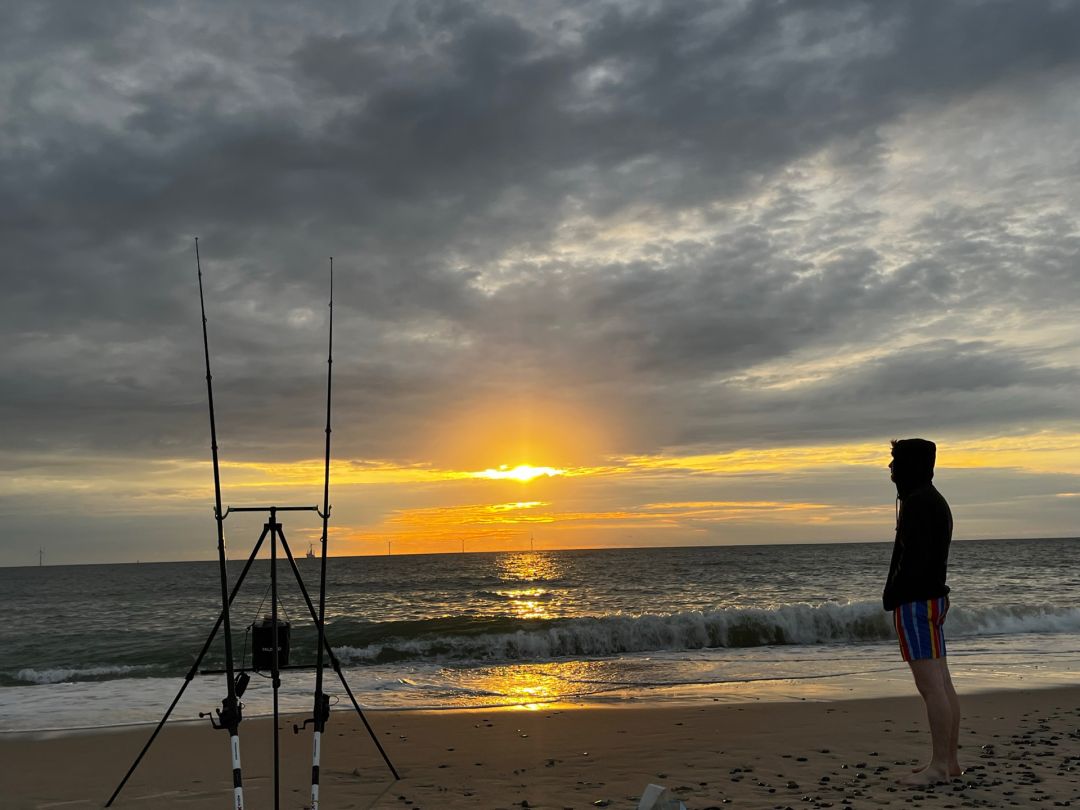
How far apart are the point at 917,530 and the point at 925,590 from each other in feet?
1.22

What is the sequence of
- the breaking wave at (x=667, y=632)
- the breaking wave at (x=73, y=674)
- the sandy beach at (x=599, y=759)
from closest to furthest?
the sandy beach at (x=599, y=759), the breaking wave at (x=73, y=674), the breaking wave at (x=667, y=632)

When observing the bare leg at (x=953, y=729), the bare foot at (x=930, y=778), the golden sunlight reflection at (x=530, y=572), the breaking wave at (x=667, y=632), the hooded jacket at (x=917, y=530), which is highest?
the hooded jacket at (x=917, y=530)

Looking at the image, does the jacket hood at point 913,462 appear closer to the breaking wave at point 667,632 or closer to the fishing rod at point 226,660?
the fishing rod at point 226,660

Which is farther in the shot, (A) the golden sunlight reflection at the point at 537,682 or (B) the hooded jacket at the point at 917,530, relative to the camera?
(A) the golden sunlight reflection at the point at 537,682

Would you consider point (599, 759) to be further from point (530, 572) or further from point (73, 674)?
point (530, 572)

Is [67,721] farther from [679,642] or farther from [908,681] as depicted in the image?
[679,642]

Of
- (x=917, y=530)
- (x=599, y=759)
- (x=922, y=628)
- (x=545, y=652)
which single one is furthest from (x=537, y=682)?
(x=917, y=530)

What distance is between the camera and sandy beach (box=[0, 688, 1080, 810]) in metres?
5.82

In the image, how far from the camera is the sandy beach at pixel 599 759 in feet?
19.1

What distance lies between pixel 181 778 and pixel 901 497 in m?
5.85

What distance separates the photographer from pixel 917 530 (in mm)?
5520

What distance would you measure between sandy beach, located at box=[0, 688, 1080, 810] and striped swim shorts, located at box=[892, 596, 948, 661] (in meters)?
0.87

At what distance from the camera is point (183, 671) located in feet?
51.9

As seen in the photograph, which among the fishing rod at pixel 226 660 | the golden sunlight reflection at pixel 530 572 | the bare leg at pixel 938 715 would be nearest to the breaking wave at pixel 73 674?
the fishing rod at pixel 226 660
